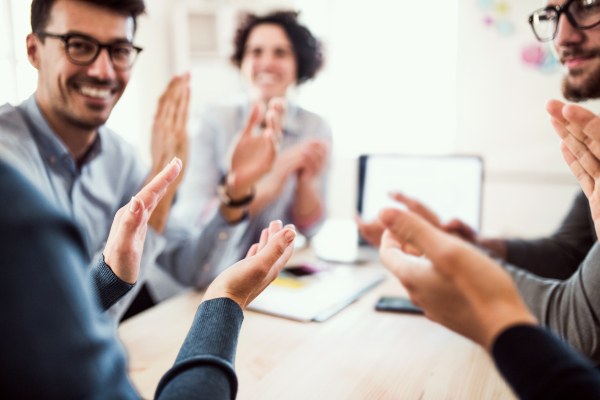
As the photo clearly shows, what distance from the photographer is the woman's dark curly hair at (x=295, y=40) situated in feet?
5.22

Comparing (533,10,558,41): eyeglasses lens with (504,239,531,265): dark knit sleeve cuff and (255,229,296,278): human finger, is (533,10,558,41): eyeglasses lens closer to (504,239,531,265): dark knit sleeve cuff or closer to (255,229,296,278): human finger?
(504,239,531,265): dark knit sleeve cuff

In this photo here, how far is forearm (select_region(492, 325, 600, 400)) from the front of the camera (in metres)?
0.33

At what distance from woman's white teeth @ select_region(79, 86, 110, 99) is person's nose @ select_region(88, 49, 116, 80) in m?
0.02

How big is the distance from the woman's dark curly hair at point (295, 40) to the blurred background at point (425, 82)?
0.21 metres

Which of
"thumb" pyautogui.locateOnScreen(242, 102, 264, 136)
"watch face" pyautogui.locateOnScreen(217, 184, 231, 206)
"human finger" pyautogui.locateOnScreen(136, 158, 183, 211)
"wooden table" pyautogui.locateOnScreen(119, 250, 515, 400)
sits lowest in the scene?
"wooden table" pyautogui.locateOnScreen(119, 250, 515, 400)

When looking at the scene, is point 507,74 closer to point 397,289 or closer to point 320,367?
point 397,289

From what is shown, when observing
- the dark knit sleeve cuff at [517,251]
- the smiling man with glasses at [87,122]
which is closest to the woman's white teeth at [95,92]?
the smiling man with glasses at [87,122]

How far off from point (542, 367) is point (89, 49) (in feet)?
1.97

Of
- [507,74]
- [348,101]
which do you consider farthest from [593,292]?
[348,101]

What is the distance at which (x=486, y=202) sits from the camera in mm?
2422

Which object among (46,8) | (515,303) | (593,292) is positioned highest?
(46,8)

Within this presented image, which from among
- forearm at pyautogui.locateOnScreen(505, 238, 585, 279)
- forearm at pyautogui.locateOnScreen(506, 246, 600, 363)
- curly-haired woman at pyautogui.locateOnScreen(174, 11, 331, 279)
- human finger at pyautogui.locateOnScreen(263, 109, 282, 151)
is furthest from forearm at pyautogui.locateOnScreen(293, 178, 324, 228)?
forearm at pyautogui.locateOnScreen(506, 246, 600, 363)

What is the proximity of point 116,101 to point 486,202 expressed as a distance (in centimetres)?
231

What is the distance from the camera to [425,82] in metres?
2.72
